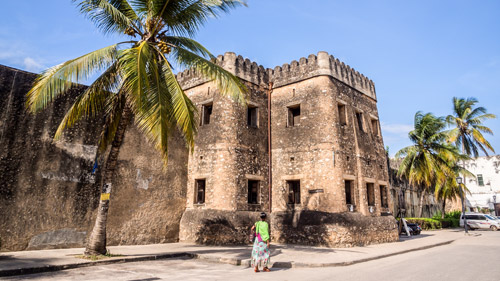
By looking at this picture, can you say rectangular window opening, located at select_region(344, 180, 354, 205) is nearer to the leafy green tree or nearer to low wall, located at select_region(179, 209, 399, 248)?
low wall, located at select_region(179, 209, 399, 248)

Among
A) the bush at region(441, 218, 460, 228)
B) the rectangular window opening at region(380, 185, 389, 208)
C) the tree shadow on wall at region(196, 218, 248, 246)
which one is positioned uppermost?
the rectangular window opening at region(380, 185, 389, 208)

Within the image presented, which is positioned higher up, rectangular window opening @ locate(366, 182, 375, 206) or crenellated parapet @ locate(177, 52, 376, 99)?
crenellated parapet @ locate(177, 52, 376, 99)

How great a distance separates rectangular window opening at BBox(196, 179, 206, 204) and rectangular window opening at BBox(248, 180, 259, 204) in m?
2.13

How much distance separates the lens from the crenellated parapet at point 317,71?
15102 millimetres

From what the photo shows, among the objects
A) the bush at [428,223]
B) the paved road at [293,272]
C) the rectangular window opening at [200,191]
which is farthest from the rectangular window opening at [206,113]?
the bush at [428,223]

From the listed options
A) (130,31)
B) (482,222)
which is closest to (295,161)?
(130,31)

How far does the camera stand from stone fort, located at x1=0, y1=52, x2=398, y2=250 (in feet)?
34.1

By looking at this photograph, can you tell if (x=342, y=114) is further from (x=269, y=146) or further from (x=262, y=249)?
(x=262, y=249)

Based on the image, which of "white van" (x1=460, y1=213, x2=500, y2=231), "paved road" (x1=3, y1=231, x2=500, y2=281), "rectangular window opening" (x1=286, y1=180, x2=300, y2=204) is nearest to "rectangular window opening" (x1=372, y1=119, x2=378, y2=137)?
"rectangular window opening" (x1=286, y1=180, x2=300, y2=204)

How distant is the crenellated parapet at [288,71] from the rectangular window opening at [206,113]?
Answer: 1.31 meters

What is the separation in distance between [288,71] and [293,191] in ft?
20.1

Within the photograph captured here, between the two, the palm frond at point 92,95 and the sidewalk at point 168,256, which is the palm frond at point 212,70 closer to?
the palm frond at point 92,95

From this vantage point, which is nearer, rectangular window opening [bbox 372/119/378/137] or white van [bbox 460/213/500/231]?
rectangular window opening [bbox 372/119/378/137]

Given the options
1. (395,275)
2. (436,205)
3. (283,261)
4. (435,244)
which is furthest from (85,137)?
(436,205)
